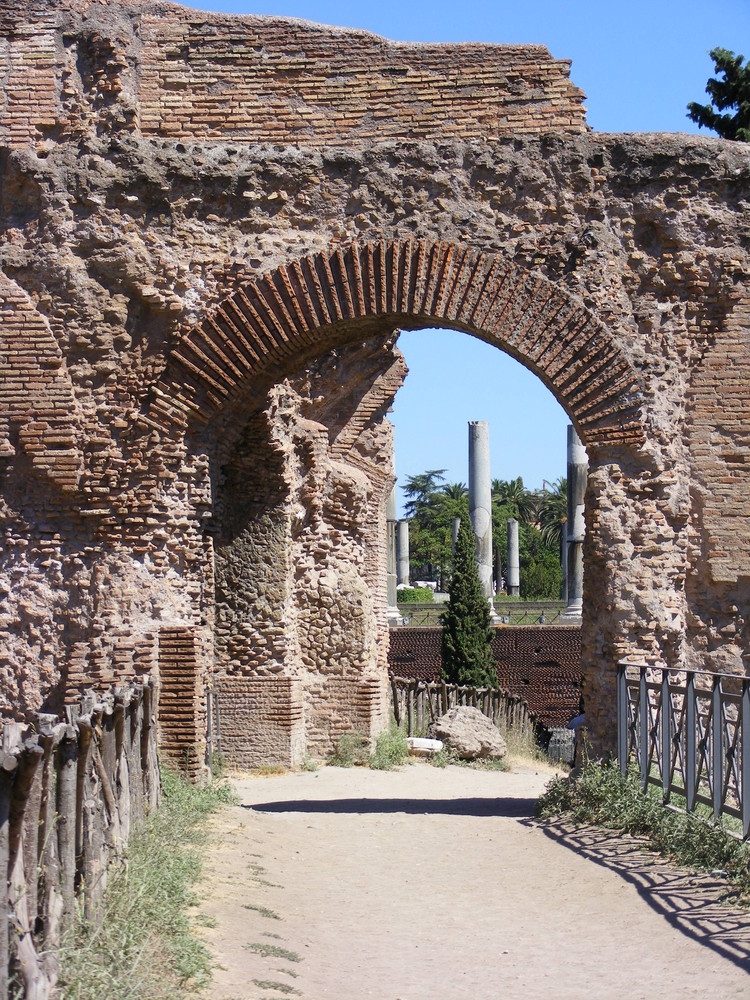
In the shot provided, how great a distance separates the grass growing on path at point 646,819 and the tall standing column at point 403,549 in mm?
34913

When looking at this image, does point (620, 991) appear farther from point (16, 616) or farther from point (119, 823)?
point (16, 616)

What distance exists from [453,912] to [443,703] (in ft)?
34.1

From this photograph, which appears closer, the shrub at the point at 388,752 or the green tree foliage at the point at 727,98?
the shrub at the point at 388,752

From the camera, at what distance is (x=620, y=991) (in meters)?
5.46

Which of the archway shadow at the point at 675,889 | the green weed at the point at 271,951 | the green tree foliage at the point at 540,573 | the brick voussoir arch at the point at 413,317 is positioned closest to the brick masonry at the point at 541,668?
the brick voussoir arch at the point at 413,317

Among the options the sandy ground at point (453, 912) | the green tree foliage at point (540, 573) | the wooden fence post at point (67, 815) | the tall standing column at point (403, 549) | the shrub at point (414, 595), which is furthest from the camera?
the green tree foliage at point (540, 573)

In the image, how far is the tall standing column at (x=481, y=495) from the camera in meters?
31.8

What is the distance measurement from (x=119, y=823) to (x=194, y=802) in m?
2.58

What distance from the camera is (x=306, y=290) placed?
9.41 meters

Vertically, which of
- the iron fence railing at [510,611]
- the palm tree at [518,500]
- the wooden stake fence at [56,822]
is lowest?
the wooden stake fence at [56,822]

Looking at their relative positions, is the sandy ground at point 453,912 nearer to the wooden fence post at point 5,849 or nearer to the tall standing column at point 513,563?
the wooden fence post at point 5,849

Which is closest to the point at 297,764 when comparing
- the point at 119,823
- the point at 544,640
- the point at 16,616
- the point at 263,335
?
the point at 16,616

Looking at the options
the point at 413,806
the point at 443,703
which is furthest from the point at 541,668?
the point at 413,806

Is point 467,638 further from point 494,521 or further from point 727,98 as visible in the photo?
point 494,521
